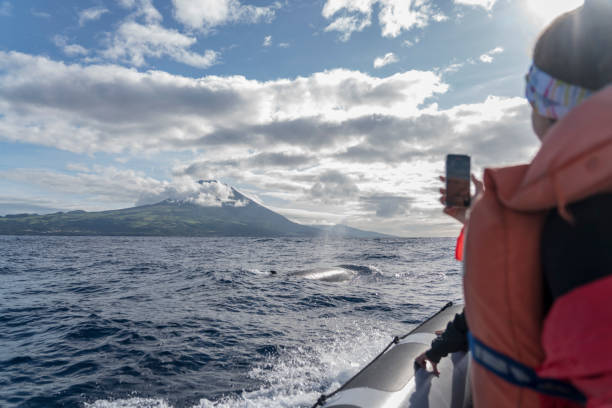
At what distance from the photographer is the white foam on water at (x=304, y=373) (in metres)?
6.20

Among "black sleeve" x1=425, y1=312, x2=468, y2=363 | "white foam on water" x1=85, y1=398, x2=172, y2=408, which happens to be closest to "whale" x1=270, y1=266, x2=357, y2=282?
"white foam on water" x1=85, y1=398, x2=172, y2=408

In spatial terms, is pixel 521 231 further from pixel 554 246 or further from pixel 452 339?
pixel 452 339

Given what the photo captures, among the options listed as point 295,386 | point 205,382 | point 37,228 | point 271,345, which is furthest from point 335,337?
point 37,228

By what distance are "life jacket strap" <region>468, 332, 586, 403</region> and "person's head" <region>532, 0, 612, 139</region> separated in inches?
39.1

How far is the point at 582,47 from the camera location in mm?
1128

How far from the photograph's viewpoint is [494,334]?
1.19 m

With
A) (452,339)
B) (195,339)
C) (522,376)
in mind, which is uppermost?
(522,376)

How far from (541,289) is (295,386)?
682 centimetres

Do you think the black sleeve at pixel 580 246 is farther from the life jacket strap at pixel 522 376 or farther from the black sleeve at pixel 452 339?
Answer: the black sleeve at pixel 452 339

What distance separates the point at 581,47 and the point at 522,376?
1.25 meters

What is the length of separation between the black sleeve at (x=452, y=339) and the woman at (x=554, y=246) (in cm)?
197

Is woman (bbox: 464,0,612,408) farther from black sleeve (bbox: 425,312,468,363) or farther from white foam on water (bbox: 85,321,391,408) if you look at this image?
white foam on water (bbox: 85,321,391,408)

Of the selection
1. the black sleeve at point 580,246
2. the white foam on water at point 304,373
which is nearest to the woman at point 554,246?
the black sleeve at point 580,246

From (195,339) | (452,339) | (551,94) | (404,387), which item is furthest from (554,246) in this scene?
(195,339)
